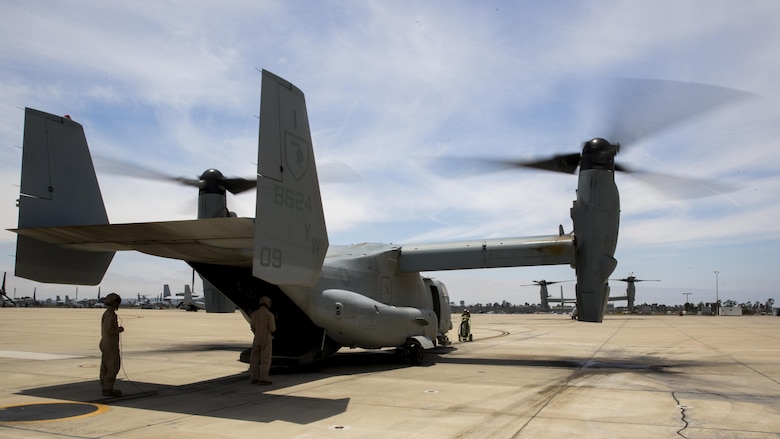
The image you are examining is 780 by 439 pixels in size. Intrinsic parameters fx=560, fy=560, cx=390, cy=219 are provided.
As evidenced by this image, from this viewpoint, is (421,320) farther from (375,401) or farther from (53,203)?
(53,203)

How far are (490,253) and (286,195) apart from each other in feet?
24.7

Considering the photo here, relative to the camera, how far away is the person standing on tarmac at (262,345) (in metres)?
10.1

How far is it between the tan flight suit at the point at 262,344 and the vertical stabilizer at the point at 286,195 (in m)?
1.60

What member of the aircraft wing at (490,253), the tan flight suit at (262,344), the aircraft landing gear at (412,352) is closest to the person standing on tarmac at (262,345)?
the tan flight suit at (262,344)

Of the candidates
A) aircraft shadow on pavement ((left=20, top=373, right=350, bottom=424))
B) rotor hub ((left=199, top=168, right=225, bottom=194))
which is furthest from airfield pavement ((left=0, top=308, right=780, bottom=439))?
rotor hub ((left=199, top=168, right=225, bottom=194))

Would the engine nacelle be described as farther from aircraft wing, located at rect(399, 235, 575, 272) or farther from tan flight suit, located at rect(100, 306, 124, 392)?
tan flight suit, located at rect(100, 306, 124, 392)

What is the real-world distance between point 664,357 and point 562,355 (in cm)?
288

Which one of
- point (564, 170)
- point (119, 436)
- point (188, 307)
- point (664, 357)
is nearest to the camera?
point (119, 436)

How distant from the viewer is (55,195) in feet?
31.7

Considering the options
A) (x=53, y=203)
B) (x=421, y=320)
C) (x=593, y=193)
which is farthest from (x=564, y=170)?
(x=53, y=203)

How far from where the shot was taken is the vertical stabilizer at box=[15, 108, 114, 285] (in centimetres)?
943

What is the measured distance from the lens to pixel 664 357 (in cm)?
1641

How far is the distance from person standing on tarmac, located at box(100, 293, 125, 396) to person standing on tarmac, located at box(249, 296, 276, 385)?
226cm

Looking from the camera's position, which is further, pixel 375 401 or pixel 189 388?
pixel 189 388
